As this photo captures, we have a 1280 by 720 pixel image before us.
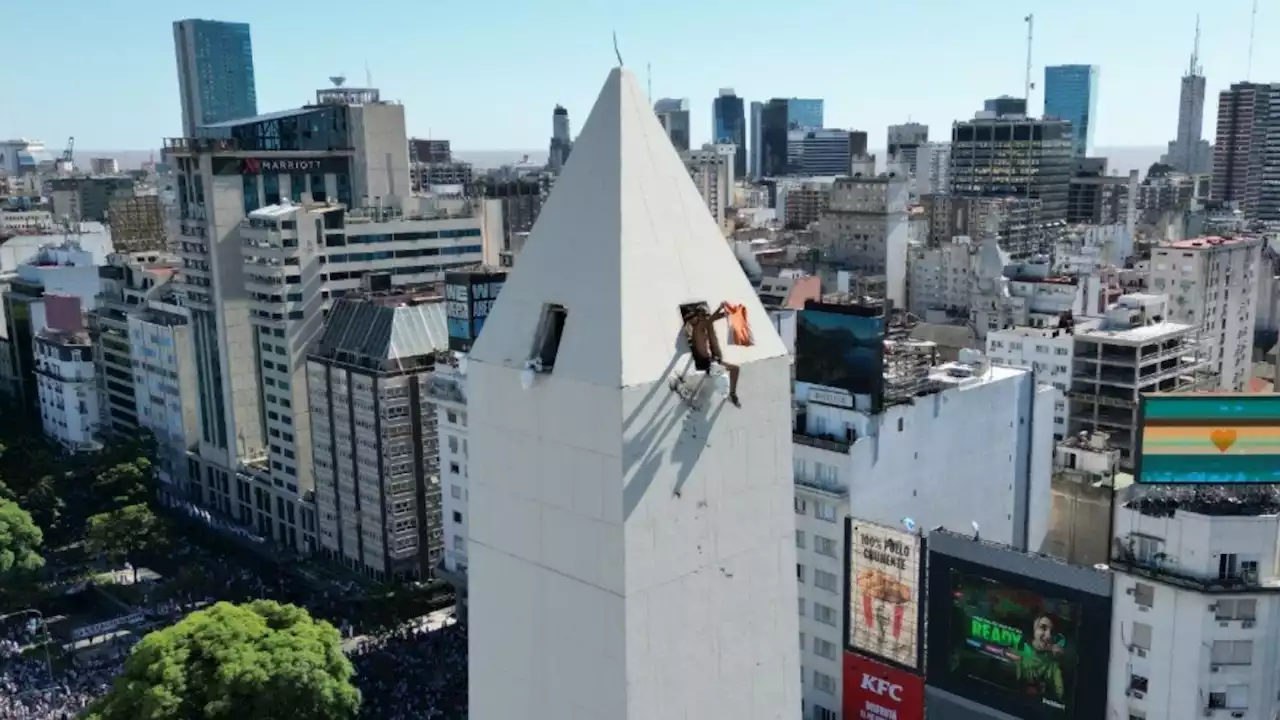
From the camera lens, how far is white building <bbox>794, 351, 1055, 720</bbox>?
1697 inches

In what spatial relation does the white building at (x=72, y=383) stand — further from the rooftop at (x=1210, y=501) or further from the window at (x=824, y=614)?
the rooftop at (x=1210, y=501)

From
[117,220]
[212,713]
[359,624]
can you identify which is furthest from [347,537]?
[117,220]

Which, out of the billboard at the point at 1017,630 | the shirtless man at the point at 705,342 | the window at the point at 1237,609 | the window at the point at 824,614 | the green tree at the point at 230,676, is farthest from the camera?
the window at the point at 824,614

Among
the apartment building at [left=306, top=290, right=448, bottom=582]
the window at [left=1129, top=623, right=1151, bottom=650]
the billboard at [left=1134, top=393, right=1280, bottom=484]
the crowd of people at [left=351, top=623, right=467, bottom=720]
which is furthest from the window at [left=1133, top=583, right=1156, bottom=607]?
the apartment building at [left=306, top=290, right=448, bottom=582]

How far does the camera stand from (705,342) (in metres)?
9.60

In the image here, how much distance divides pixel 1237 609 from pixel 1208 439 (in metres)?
5.47

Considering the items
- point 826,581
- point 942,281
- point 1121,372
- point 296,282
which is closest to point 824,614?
point 826,581

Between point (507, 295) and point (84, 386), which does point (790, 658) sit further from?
point (84, 386)

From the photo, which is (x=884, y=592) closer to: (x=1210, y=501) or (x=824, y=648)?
(x=824, y=648)

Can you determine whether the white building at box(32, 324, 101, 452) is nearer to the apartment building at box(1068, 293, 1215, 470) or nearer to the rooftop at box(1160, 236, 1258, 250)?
the apartment building at box(1068, 293, 1215, 470)

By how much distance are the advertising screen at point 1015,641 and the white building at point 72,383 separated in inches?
2828

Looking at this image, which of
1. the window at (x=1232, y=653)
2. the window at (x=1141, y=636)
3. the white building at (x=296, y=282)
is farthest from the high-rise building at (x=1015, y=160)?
the window at (x=1232, y=653)

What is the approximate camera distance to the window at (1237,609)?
33969mm

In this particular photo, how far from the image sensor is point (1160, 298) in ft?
230
